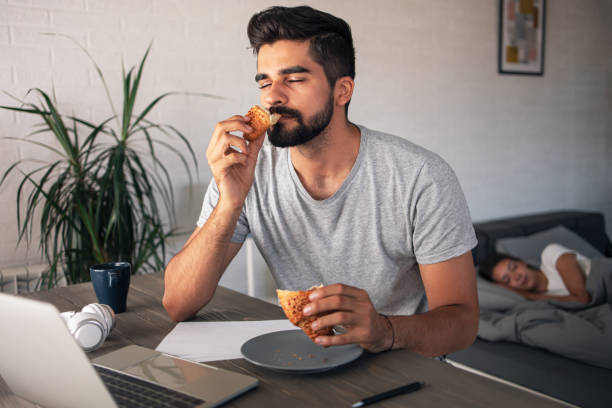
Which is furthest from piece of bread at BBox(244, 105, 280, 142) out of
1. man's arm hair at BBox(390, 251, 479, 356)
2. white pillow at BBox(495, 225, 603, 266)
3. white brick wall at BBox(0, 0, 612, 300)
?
white pillow at BBox(495, 225, 603, 266)

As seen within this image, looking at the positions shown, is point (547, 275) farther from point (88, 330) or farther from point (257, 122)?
point (88, 330)

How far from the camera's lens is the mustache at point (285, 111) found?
1.43 m

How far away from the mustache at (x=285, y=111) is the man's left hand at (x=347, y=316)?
649mm

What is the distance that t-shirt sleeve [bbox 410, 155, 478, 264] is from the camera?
1.31m

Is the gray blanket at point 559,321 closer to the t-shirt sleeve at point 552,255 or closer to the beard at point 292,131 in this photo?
the t-shirt sleeve at point 552,255

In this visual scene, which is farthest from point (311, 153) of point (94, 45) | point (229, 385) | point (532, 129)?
point (532, 129)

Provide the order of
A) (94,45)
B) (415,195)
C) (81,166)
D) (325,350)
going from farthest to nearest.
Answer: (94,45) < (81,166) < (415,195) < (325,350)

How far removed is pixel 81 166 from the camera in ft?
7.62

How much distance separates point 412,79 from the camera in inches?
143

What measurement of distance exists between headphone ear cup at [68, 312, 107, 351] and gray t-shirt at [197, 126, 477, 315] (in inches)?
19.3

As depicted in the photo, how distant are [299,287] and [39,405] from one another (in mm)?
785

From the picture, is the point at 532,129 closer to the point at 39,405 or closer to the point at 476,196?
the point at 476,196

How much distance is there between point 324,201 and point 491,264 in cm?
198

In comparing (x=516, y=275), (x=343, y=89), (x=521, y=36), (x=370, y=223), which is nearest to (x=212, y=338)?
(x=370, y=223)
